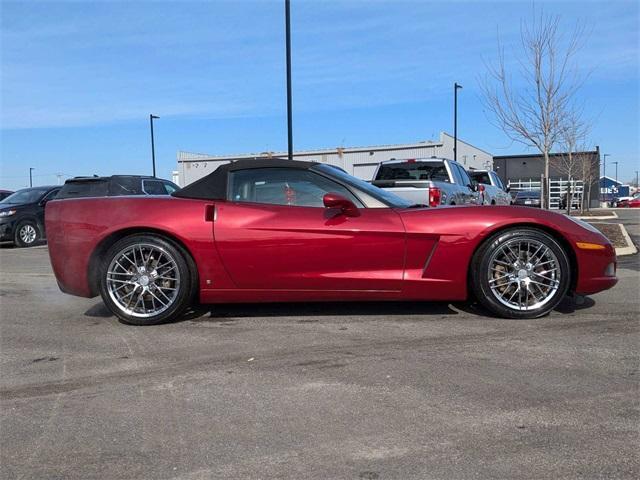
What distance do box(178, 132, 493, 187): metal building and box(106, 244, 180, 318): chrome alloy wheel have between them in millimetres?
32729

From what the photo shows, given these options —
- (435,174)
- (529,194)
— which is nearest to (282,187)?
(435,174)

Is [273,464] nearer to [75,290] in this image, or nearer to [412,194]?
[75,290]

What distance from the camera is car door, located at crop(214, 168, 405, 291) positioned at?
4.68 meters

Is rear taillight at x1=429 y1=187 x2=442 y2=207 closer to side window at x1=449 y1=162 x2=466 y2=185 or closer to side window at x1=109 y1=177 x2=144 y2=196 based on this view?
side window at x1=449 y1=162 x2=466 y2=185

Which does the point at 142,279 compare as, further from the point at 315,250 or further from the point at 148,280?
the point at 315,250

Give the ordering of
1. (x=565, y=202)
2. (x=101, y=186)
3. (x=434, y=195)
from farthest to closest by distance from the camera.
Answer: (x=565, y=202)
(x=101, y=186)
(x=434, y=195)

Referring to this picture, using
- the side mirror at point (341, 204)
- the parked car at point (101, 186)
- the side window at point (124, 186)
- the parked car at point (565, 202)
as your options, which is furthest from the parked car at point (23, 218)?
the parked car at point (565, 202)

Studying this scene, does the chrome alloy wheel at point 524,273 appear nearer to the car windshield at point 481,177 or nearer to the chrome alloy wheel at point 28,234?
the chrome alloy wheel at point 28,234

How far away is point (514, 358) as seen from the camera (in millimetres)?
3828

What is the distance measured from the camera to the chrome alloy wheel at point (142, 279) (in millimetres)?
4898

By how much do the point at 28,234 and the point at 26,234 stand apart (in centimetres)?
6

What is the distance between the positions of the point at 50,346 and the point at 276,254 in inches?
75.3

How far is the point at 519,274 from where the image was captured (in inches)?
187

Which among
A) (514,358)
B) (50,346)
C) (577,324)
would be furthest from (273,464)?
(577,324)
